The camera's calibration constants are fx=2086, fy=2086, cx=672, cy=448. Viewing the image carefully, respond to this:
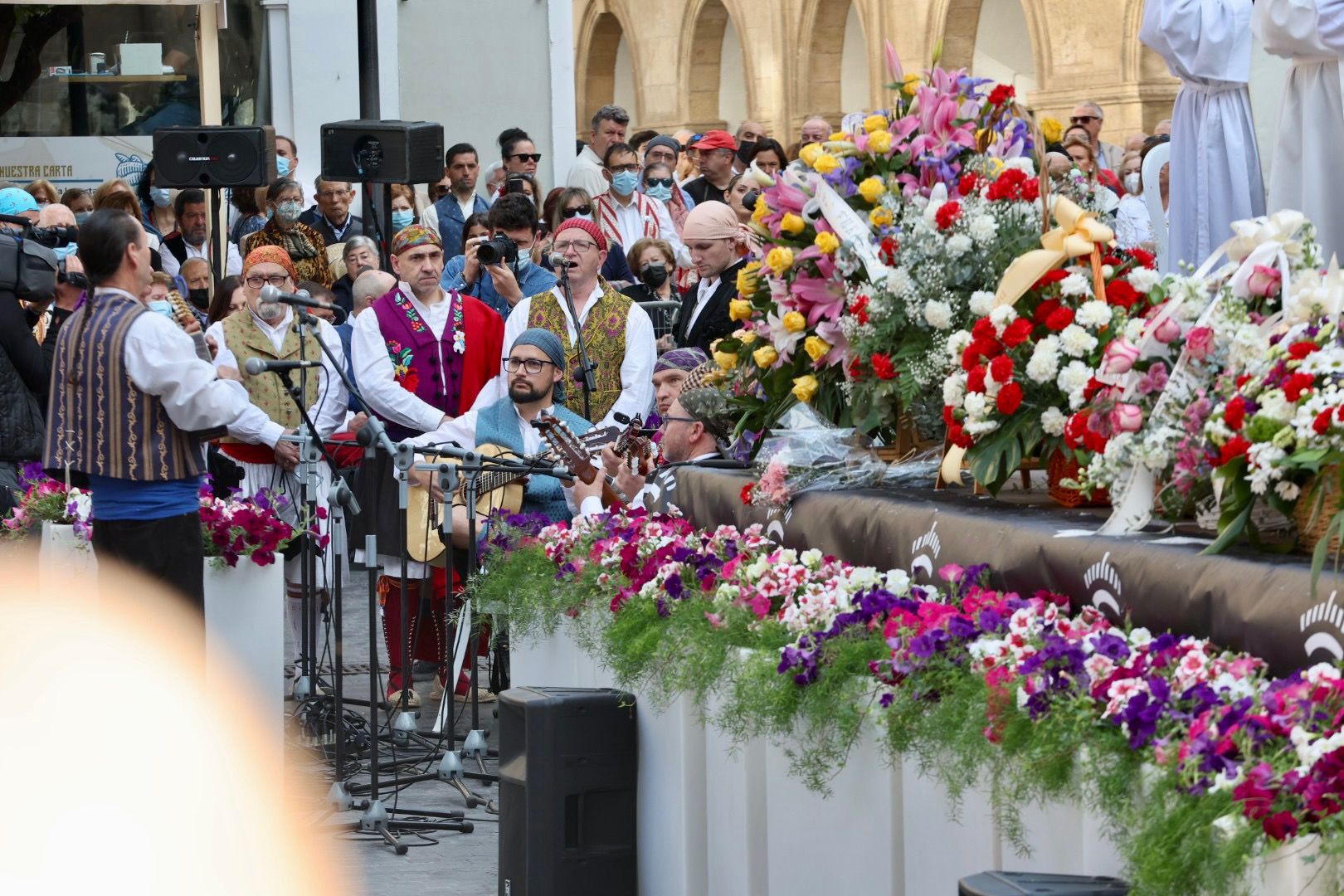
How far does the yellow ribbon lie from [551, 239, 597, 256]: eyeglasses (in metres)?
4.43

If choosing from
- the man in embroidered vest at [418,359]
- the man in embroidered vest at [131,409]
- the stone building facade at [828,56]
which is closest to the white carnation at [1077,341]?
the man in embroidered vest at [131,409]

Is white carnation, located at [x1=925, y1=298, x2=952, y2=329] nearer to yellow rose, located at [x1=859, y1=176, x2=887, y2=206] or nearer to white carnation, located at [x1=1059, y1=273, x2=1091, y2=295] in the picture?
white carnation, located at [x1=1059, y1=273, x2=1091, y2=295]

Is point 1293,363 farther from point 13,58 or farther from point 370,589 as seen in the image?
point 13,58

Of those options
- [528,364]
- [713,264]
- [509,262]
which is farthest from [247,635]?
[509,262]

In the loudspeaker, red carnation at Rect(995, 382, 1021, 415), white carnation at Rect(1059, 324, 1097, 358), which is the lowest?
the loudspeaker

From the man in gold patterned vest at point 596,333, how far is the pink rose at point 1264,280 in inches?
195

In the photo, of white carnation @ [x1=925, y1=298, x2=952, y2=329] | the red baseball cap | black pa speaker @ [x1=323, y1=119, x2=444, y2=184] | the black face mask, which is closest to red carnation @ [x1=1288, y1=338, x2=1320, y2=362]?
white carnation @ [x1=925, y1=298, x2=952, y2=329]

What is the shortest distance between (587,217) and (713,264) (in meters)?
2.49

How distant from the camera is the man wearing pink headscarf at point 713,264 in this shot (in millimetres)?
8438

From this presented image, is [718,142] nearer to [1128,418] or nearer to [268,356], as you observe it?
[268,356]

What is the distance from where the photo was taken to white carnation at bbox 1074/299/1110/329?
4.29 meters

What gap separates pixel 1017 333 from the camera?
14.4 ft

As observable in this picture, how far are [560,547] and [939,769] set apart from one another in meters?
2.52

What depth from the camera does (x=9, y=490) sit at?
8.88m
